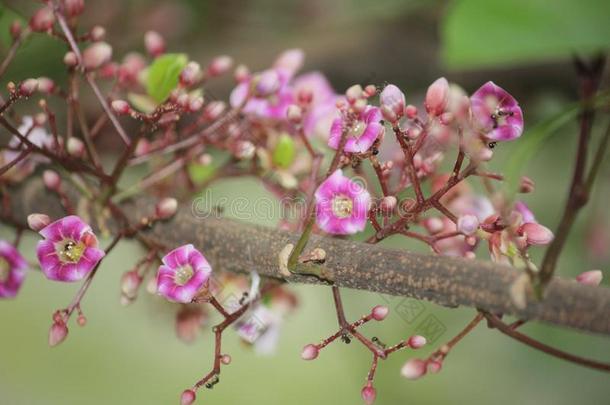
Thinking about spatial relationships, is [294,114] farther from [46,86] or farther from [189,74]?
[46,86]

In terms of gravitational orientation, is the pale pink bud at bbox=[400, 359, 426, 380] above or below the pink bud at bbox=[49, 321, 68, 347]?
above

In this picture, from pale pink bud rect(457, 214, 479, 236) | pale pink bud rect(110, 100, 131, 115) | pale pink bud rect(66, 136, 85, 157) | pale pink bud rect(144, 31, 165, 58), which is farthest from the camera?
pale pink bud rect(144, 31, 165, 58)

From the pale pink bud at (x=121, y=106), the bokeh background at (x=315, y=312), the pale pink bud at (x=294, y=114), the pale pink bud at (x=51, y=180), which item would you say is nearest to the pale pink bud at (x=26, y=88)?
the pale pink bud at (x=121, y=106)

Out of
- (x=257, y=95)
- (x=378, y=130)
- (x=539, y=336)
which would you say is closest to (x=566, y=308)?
(x=378, y=130)

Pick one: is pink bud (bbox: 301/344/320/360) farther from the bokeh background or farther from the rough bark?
the bokeh background

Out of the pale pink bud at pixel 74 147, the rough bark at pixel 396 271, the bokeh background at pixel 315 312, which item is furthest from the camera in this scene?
the bokeh background at pixel 315 312

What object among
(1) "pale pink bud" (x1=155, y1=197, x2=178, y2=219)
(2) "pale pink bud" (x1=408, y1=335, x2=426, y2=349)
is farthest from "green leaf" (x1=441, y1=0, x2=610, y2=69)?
(1) "pale pink bud" (x1=155, y1=197, x2=178, y2=219)

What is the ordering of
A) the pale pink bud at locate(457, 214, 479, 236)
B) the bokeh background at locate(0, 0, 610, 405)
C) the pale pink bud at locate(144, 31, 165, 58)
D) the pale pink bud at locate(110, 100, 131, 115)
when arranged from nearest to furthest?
the pale pink bud at locate(457, 214, 479, 236) → the pale pink bud at locate(110, 100, 131, 115) → the pale pink bud at locate(144, 31, 165, 58) → the bokeh background at locate(0, 0, 610, 405)

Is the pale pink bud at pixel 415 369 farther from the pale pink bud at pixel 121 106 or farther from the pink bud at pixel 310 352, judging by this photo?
the pale pink bud at pixel 121 106
